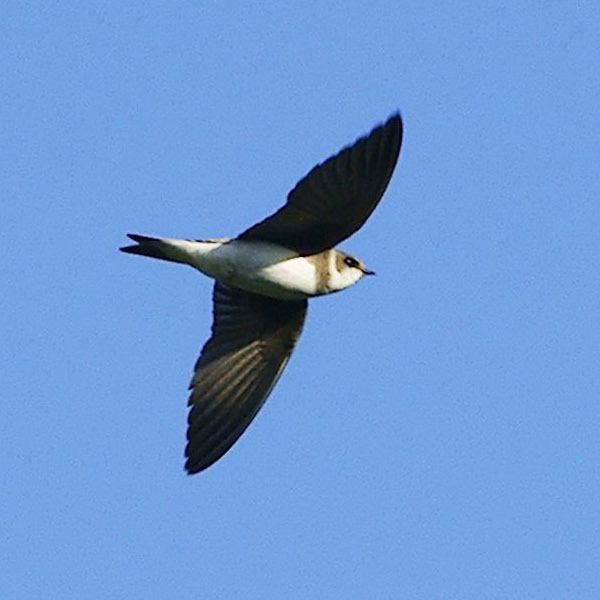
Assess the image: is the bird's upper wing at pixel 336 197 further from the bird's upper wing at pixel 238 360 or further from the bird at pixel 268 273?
the bird's upper wing at pixel 238 360

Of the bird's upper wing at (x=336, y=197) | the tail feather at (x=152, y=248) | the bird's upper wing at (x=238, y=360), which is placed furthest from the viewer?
the bird's upper wing at (x=238, y=360)

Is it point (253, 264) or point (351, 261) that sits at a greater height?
point (351, 261)

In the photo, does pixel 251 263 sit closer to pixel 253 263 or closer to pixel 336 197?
pixel 253 263

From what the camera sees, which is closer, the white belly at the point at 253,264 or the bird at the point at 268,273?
the bird at the point at 268,273

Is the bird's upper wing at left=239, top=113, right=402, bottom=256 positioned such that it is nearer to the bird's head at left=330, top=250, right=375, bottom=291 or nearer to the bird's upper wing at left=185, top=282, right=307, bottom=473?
the bird's head at left=330, top=250, right=375, bottom=291

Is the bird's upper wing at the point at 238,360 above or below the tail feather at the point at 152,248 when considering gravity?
below

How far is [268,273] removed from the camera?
9445 millimetres

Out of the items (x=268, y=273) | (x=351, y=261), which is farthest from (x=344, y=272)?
(x=268, y=273)

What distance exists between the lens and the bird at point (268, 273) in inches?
347

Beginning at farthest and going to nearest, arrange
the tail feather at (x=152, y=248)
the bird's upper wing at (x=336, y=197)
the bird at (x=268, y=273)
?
1. the tail feather at (x=152, y=248)
2. the bird at (x=268, y=273)
3. the bird's upper wing at (x=336, y=197)

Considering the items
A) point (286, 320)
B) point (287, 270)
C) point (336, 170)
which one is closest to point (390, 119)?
point (336, 170)

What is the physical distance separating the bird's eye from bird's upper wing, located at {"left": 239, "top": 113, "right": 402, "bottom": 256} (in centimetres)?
26

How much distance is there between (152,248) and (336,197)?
894 mm

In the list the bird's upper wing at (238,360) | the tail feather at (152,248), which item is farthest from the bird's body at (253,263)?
the bird's upper wing at (238,360)
